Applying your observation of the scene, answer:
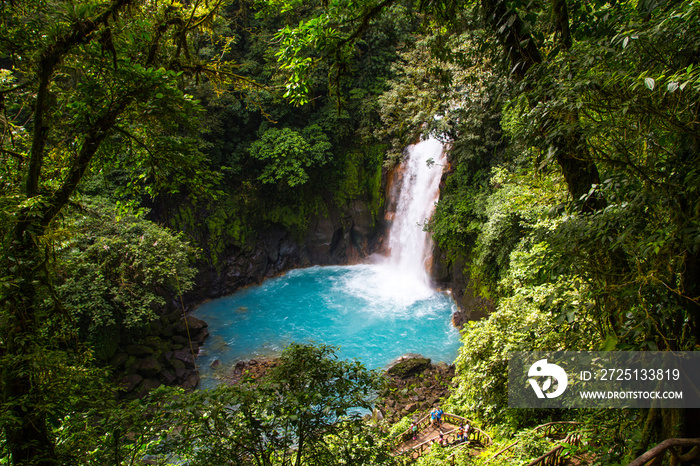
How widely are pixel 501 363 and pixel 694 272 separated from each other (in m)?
4.26

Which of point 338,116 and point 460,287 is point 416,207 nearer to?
point 460,287

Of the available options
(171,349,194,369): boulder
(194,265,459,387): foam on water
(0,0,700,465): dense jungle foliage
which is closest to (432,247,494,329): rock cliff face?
(194,265,459,387): foam on water

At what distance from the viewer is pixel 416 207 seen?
16453 millimetres

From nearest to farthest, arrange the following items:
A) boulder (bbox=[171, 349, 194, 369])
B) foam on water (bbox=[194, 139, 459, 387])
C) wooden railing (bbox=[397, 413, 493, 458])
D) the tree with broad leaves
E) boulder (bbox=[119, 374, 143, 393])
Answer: the tree with broad leaves, wooden railing (bbox=[397, 413, 493, 458]), boulder (bbox=[119, 374, 143, 393]), boulder (bbox=[171, 349, 194, 369]), foam on water (bbox=[194, 139, 459, 387])

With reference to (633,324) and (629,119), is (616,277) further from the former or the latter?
(629,119)

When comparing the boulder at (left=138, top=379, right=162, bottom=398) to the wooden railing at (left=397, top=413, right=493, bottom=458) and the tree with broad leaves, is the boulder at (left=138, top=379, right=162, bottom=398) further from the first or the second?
the tree with broad leaves

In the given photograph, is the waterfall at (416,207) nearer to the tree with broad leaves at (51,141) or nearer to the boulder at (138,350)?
the boulder at (138,350)

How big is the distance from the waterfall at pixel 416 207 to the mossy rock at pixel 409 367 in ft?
18.6

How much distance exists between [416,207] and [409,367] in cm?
799

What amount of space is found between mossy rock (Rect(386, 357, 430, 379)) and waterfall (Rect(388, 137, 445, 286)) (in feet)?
18.6

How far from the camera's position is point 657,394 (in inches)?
101

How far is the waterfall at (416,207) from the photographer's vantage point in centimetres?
1562

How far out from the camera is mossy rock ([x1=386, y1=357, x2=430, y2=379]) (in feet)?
33.8

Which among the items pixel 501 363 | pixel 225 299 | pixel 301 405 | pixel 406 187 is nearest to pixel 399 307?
pixel 406 187
